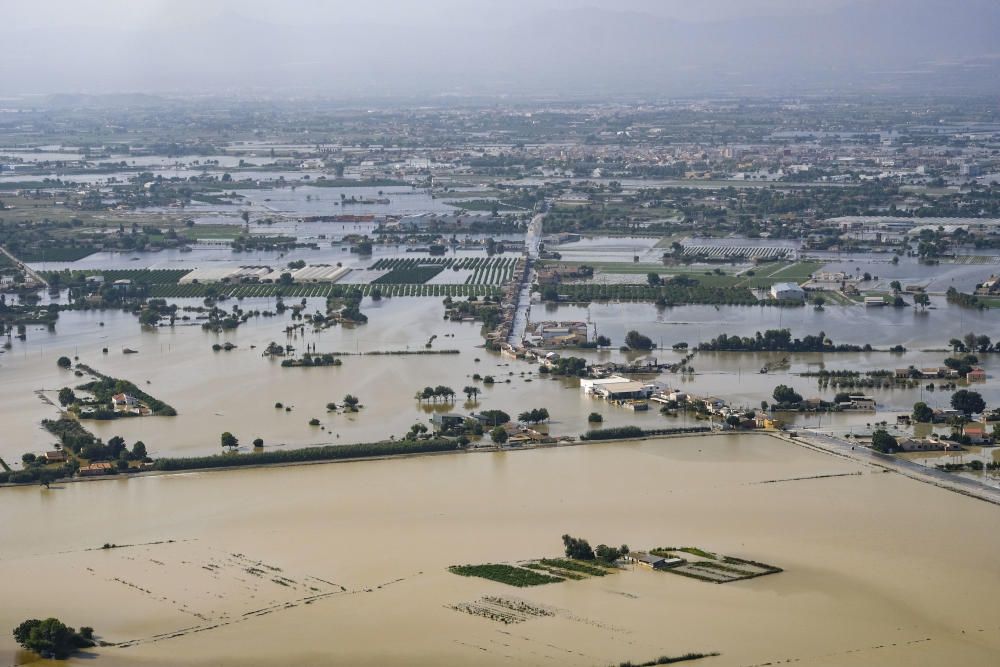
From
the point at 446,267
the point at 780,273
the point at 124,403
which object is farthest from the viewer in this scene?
the point at 446,267

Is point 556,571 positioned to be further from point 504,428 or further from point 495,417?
point 495,417

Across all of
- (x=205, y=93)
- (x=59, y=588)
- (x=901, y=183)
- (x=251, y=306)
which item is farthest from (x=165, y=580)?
(x=205, y=93)

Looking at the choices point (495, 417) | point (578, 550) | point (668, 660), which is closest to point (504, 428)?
point (495, 417)

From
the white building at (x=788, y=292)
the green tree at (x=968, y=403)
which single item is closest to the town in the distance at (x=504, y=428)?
the green tree at (x=968, y=403)

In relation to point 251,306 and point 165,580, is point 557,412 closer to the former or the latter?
point 165,580

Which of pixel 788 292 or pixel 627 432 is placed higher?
pixel 788 292

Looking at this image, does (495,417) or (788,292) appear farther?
(788,292)

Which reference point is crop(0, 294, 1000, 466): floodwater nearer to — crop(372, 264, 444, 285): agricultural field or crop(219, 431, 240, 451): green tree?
crop(219, 431, 240, 451): green tree
